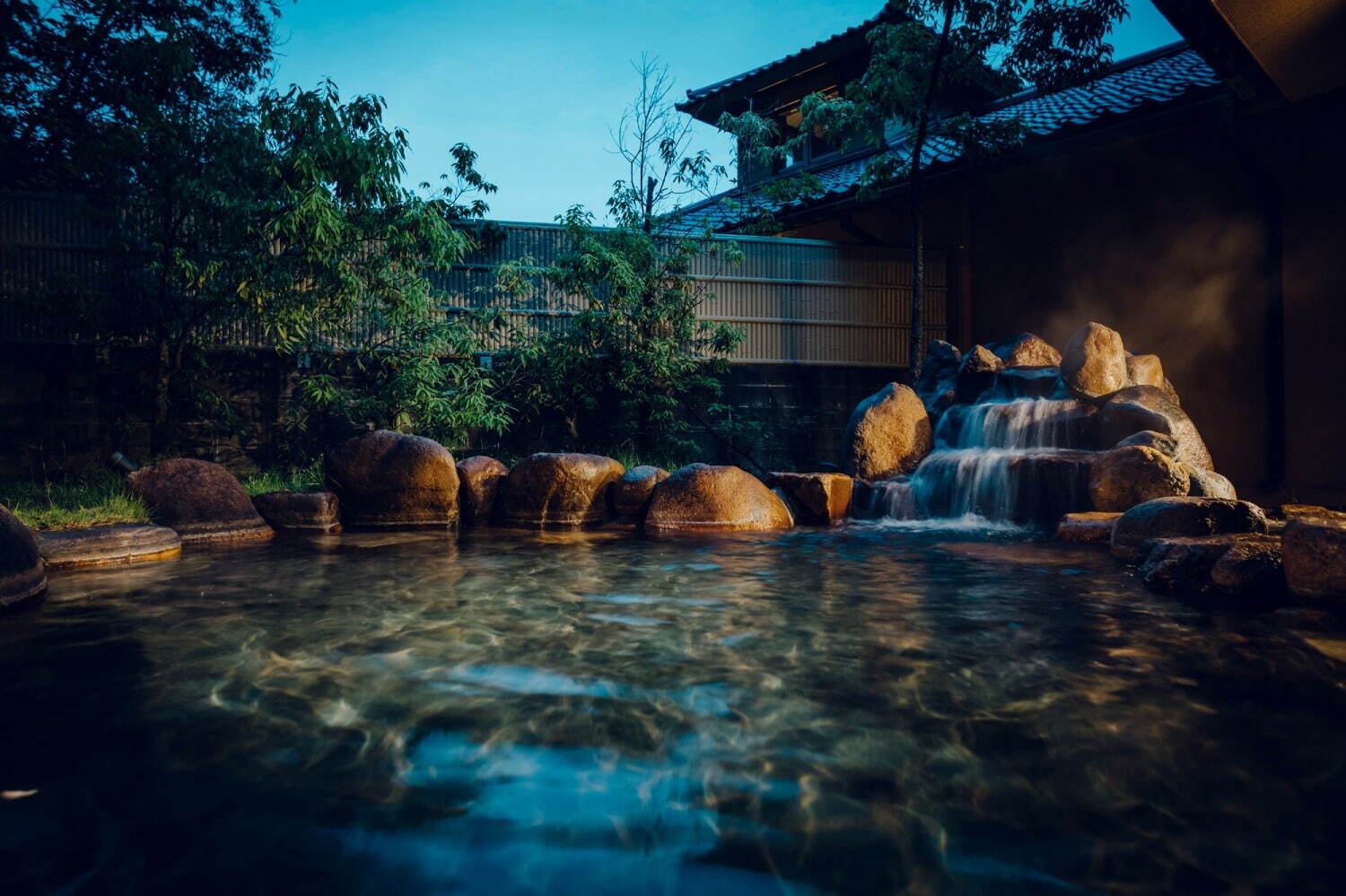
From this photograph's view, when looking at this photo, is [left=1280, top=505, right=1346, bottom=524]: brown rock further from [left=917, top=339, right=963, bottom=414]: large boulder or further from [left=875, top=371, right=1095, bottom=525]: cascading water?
[left=917, top=339, right=963, bottom=414]: large boulder

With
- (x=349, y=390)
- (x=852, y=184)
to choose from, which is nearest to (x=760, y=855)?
(x=349, y=390)

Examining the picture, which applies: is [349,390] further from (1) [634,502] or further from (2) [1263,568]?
(2) [1263,568]

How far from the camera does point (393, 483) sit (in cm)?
673

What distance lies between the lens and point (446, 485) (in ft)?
22.4

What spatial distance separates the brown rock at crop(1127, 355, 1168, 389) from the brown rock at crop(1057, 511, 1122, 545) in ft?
7.86

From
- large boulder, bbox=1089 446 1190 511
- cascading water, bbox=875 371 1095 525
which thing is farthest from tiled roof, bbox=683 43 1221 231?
large boulder, bbox=1089 446 1190 511

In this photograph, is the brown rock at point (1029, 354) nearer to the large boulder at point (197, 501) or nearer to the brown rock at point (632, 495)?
the brown rock at point (632, 495)

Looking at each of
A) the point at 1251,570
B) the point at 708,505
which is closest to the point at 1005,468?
the point at 708,505

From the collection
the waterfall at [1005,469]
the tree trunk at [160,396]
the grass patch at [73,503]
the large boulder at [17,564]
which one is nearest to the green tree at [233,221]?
the tree trunk at [160,396]

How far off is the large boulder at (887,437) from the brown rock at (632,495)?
2455 mm

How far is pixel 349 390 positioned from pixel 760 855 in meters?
7.72

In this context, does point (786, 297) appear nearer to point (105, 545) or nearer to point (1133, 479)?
point (1133, 479)

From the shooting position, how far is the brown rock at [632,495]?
7027 millimetres

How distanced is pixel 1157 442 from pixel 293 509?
290 inches
